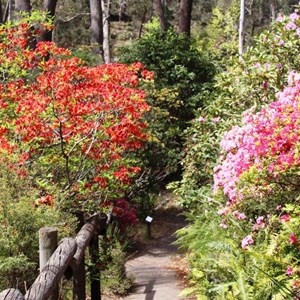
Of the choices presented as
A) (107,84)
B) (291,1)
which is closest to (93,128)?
(107,84)

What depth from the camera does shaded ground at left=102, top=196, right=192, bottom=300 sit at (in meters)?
7.84

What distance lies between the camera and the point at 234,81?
862 cm

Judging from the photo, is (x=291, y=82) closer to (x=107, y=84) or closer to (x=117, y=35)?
(x=107, y=84)

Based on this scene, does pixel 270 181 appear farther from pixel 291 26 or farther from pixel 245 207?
pixel 291 26

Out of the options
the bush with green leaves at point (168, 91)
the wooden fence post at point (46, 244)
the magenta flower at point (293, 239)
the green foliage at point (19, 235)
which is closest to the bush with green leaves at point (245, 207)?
the magenta flower at point (293, 239)

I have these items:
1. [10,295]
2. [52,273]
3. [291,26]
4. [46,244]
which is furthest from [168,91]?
[10,295]

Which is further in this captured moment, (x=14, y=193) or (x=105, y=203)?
(x=105, y=203)

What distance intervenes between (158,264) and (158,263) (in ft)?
0.23

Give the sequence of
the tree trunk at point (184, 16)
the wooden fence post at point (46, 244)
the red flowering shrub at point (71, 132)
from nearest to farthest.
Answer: the wooden fence post at point (46, 244), the red flowering shrub at point (71, 132), the tree trunk at point (184, 16)

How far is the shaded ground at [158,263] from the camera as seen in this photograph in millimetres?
7840

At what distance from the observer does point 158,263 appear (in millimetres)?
9891

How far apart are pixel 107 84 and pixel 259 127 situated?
8.61 ft

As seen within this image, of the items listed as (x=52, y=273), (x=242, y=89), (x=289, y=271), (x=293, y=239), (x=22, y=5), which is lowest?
(x=289, y=271)

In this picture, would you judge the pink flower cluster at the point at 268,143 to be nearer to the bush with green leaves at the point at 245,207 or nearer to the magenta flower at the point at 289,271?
the bush with green leaves at the point at 245,207
